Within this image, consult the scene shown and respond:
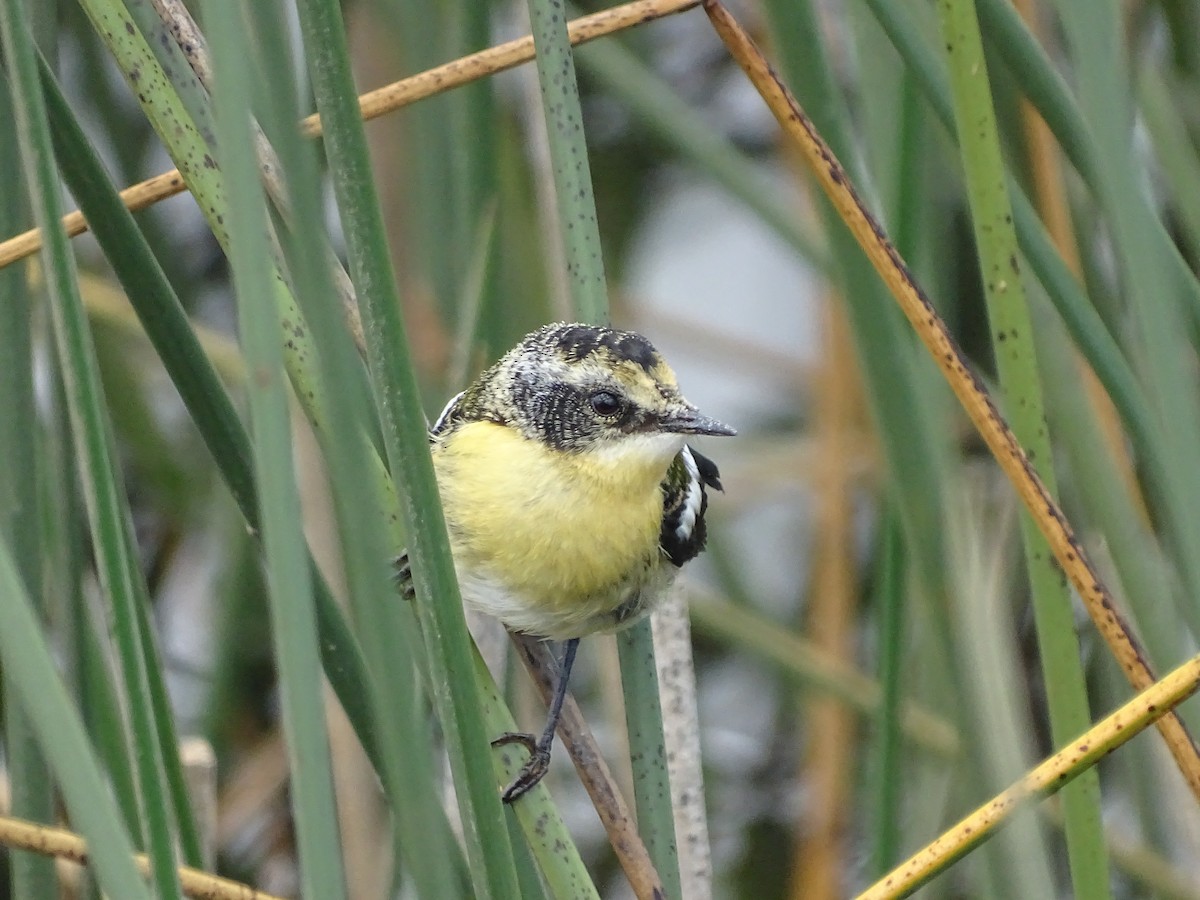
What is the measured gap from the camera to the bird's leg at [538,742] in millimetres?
1290

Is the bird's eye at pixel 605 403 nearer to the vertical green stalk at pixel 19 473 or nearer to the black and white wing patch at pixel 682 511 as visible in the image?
the black and white wing patch at pixel 682 511

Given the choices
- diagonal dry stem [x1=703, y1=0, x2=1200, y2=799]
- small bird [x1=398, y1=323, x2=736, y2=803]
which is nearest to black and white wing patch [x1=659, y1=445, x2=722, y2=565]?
small bird [x1=398, y1=323, x2=736, y2=803]

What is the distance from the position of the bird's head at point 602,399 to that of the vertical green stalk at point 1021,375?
1.65ft

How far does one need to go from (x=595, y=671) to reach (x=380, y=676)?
2.54 m

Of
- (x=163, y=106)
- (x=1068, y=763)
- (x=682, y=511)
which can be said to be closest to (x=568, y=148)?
(x=163, y=106)

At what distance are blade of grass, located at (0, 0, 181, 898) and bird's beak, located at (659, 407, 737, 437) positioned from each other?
32.9 inches

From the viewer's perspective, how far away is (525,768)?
1353 millimetres

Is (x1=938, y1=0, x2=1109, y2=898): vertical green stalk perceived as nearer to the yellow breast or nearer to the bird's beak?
the bird's beak

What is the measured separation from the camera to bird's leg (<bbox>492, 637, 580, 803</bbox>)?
1.29 metres

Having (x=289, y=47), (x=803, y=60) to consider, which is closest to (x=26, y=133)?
(x=289, y=47)

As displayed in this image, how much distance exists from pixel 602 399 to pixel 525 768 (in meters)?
0.59

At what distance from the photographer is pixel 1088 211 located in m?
2.54

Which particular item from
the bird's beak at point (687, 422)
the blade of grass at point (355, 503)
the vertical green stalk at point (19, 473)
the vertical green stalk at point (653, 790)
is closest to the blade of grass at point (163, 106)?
the vertical green stalk at point (19, 473)

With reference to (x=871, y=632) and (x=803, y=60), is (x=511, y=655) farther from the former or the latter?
(x=871, y=632)
